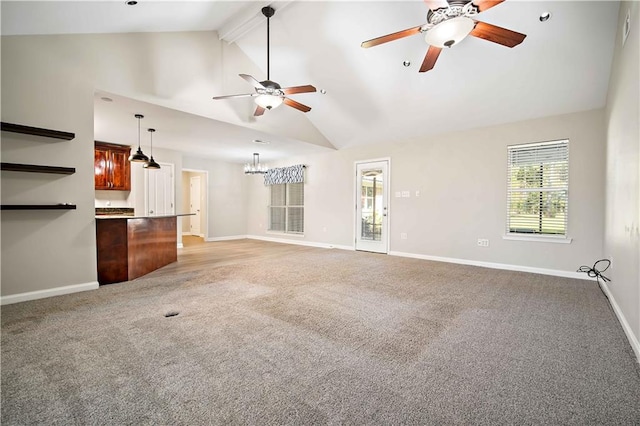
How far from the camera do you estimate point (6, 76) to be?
A: 297 cm

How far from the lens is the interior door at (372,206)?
6566 mm

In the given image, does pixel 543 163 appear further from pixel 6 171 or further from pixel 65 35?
pixel 6 171

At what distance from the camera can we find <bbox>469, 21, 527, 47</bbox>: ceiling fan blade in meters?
2.59

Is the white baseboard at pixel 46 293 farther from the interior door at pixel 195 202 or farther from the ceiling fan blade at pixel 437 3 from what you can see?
the interior door at pixel 195 202

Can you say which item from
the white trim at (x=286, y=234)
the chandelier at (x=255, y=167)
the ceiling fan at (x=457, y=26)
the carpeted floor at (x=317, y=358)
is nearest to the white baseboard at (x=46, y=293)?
the carpeted floor at (x=317, y=358)

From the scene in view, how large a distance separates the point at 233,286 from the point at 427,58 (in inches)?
141

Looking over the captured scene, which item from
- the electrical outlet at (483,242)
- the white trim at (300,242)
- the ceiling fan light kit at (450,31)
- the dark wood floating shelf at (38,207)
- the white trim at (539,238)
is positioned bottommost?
the white trim at (300,242)

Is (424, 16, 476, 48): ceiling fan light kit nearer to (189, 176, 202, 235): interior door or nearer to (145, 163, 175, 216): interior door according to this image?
(145, 163, 175, 216): interior door

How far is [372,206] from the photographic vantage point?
22.5 ft

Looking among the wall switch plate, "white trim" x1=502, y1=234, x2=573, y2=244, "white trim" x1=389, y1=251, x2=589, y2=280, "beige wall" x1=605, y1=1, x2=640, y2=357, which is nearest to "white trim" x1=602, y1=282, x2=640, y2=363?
"beige wall" x1=605, y1=1, x2=640, y2=357

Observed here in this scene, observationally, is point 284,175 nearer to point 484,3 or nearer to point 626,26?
point 484,3

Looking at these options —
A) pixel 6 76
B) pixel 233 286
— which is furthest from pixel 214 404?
pixel 6 76

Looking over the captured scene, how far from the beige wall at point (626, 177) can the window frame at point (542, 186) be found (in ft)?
3.77

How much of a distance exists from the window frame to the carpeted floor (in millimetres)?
1260
